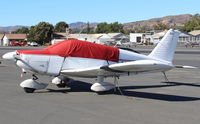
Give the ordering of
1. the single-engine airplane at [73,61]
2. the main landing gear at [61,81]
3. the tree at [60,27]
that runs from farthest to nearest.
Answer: the tree at [60,27], the main landing gear at [61,81], the single-engine airplane at [73,61]

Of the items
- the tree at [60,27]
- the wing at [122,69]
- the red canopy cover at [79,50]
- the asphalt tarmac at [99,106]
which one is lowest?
the asphalt tarmac at [99,106]

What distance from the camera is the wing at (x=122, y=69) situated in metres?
9.21

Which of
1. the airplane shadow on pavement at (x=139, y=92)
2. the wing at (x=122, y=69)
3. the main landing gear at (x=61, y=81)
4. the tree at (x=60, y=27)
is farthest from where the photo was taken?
the tree at (x=60, y=27)

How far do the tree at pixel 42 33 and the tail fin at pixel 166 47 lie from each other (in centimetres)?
9880

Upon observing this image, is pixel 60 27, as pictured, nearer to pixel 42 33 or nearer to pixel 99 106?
pixel 42 33

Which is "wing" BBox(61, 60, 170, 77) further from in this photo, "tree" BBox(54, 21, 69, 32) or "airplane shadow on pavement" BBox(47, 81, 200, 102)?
"tree" BBox(54, 21, 69, 32)

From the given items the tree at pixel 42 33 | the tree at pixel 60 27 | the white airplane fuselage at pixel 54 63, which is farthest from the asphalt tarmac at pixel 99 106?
the tree at pixel 60 27

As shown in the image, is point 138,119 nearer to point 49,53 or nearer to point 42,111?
point 42,111

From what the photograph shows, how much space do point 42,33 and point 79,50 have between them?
101571mm

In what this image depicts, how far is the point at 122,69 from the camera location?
9.89 meters

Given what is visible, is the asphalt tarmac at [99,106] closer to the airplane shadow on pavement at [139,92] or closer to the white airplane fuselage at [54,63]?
the airplane shadow on pavement at [139,92]

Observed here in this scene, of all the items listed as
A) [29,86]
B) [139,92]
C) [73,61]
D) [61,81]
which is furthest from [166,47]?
[29,86]

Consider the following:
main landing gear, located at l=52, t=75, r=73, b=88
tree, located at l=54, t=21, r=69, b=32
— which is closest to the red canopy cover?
main landing gear, located at l=52, t=75, r=73, b=88

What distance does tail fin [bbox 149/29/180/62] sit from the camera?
40.8 ft
